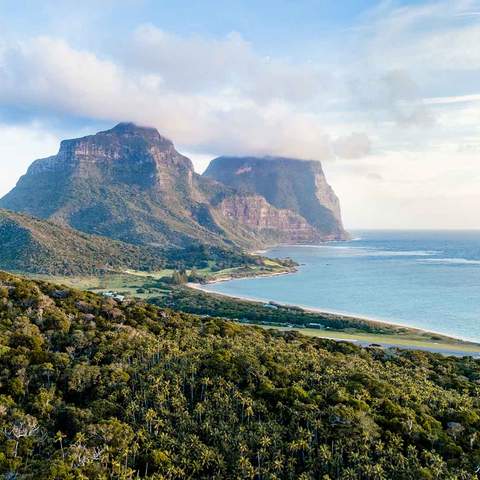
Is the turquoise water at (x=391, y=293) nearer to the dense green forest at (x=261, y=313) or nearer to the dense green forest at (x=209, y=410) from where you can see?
the dense green forest at (x=261, y=313)

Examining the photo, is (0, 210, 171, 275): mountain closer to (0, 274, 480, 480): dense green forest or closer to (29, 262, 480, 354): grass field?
(29, 262, 480, 354): grass field

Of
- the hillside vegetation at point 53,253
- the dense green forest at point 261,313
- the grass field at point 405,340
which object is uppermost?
the hillside vegetation at point 53,253

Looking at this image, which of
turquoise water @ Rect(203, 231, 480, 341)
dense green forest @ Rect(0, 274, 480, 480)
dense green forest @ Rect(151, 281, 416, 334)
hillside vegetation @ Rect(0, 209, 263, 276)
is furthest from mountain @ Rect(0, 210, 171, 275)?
dense green forest @ Rect(0, 274, 480, 480)

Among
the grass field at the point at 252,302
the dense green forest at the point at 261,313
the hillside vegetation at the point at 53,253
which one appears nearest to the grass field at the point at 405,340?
the grass field at the point at 252,302

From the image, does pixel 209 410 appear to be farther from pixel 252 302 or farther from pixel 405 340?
pixel 252 302

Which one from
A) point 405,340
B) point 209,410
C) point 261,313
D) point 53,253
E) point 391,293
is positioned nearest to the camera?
point 209,410

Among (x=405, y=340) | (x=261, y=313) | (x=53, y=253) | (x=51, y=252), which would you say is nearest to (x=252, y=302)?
(x=261, y=313)

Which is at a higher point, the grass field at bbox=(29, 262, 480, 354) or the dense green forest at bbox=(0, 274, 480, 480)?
the dense green forest at bbox=(0, 274, 480, 480)
